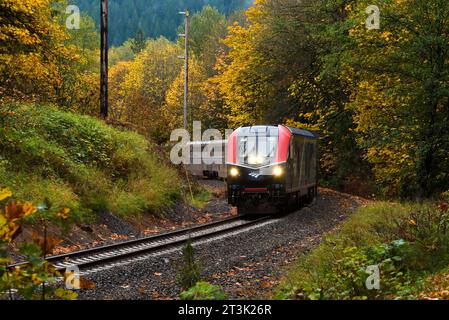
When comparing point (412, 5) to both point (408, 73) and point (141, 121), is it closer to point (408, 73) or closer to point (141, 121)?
point (408, 73)

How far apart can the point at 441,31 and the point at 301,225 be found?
7.20 m

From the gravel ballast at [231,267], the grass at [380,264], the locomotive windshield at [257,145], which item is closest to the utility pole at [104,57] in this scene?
the locomotive windshield at [257,145]

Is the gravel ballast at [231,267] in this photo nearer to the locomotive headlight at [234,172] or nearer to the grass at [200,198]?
the locomotive headlight at [234,172]

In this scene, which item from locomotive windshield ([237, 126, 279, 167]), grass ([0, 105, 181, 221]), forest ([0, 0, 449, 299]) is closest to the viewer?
forest ([0, 0, 449, 299])

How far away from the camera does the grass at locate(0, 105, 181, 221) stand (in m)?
15.1

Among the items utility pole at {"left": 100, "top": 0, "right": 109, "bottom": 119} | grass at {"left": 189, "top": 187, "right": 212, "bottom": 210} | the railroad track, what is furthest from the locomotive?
utility pole at {"left": 100, "top": 0, "right": 109, "bottom": 119}

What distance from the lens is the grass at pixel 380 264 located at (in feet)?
26.0

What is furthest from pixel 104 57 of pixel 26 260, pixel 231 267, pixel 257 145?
pixel 26 260

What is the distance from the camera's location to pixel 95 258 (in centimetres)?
1183

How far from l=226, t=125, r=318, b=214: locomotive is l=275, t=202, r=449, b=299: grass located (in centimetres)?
771

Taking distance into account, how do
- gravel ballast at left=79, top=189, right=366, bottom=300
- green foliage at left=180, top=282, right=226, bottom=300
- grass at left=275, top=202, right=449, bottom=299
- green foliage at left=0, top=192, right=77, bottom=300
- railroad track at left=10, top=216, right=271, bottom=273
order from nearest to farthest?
green foliage at left=0, top=192, right=77, bottom=300 → green foliage at left=180, top=282, right=226, bottom=300 → grass at left=275, top=202, right=449, bottom=299 → gravel ballast at left=79, top=189, right=366, bottom=300 → railroad track at left=10, top=216, right=271, bottom=273

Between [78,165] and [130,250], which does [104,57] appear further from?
[130,250]

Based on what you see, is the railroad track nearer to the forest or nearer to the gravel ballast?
the gravel ballast

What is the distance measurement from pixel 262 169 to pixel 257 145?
33.5 inches
